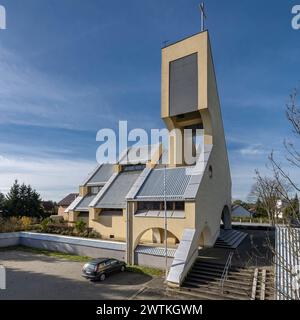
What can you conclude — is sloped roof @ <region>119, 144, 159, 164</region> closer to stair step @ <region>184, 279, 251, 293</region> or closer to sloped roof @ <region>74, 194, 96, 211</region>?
sloped roof @ <region>74, 194, 96, 211</region>

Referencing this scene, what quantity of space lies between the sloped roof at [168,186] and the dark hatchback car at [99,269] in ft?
17.1

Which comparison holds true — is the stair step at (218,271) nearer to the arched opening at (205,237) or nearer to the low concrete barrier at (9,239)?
the arched opening at (205,237)

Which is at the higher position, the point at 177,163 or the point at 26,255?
the point at 177,163

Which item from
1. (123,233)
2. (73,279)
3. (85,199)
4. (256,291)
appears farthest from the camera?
(85,199)

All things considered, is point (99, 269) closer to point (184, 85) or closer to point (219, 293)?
point (219, 293)

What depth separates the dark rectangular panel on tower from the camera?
67.9ft

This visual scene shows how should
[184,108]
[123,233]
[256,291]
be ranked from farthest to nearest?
[123,233] → [184,108] → [256,291]

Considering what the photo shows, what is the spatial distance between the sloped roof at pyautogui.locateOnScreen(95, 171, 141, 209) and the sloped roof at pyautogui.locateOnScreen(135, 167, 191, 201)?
533cm
